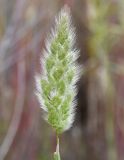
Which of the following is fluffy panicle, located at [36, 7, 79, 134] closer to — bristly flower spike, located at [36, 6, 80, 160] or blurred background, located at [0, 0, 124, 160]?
bristly flower spike, located at [36, 6, 80, 160]

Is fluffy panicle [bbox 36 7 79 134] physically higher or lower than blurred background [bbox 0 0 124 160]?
lower

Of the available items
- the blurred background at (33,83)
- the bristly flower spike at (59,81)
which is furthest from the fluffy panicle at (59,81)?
the blurred background at (33,83)

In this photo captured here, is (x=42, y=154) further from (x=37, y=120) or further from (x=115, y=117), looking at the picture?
(x=115, y=117)

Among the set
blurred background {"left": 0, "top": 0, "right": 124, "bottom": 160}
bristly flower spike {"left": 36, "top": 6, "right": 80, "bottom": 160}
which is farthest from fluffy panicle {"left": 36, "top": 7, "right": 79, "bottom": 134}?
blurred background {"left": 0, "top": 0, "right": 124, "bottom": 160}

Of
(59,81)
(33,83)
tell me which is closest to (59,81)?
(59,81)

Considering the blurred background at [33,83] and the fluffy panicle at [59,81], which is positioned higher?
the blurred background at [33,83]

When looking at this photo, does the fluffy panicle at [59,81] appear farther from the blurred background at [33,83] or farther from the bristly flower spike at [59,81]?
the blurred background at [33,83]

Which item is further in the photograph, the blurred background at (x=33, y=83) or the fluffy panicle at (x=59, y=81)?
the blurred background at (x=33, y=83)

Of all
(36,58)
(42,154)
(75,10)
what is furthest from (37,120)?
(75,10)
